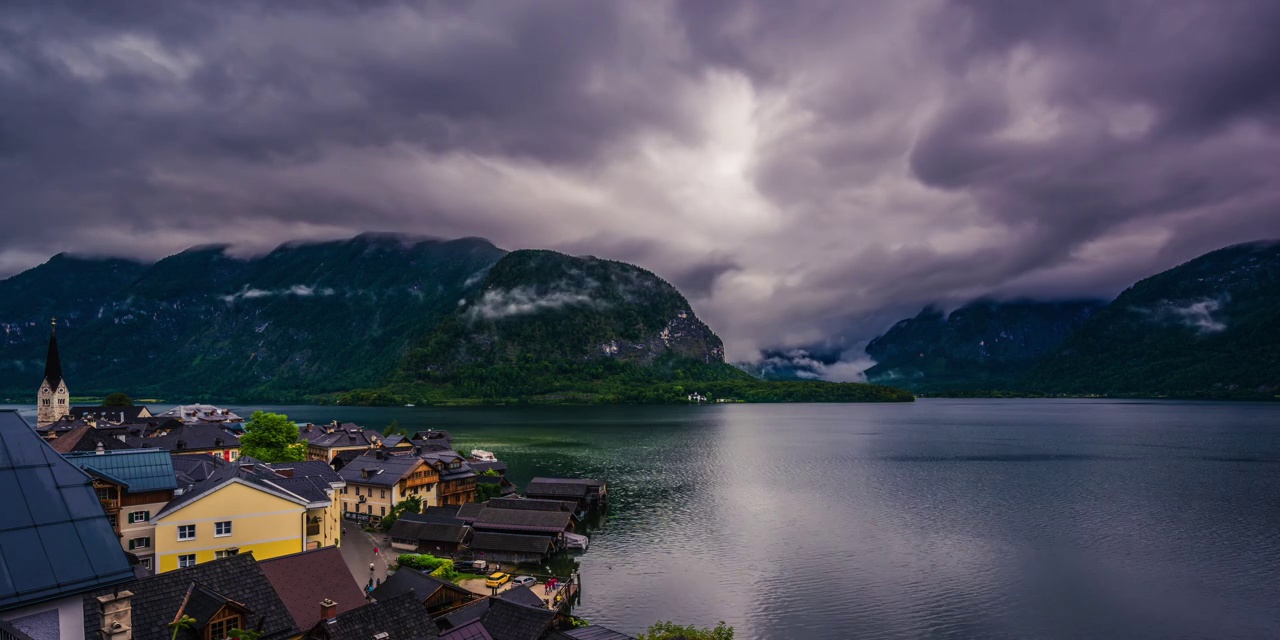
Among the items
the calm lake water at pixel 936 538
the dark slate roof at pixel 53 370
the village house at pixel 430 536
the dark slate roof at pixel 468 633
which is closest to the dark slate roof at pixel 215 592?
the dark slate roof at pixel 468 633

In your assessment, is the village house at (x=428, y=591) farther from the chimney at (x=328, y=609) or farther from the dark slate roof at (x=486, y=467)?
the dark slate roof at (x=486, y=467)

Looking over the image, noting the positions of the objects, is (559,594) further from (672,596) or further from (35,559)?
(35,559)

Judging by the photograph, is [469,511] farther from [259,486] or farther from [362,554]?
[259,486]

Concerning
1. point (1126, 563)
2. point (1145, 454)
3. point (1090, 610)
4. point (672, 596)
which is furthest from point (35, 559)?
point (1145, 454)

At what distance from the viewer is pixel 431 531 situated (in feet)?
177

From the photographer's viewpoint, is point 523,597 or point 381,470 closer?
point 523,597

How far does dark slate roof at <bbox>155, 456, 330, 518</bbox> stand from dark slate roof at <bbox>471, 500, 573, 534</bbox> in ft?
51.7

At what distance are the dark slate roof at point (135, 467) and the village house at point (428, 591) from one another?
13.9m

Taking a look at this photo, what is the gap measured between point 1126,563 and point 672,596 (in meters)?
36.2

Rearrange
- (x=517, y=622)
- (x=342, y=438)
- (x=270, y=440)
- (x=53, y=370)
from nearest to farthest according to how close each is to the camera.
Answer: (x=517, y=622) → (x=270, y=440) → (x=342, y=438) → (x=53, y=370)

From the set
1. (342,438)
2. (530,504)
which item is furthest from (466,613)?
(342,438)

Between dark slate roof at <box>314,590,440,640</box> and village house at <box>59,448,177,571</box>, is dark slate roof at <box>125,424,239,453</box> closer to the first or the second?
village house at <box>59,448,177,571</box>

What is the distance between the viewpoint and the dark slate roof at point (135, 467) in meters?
36.0

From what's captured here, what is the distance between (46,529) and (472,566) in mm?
42018
